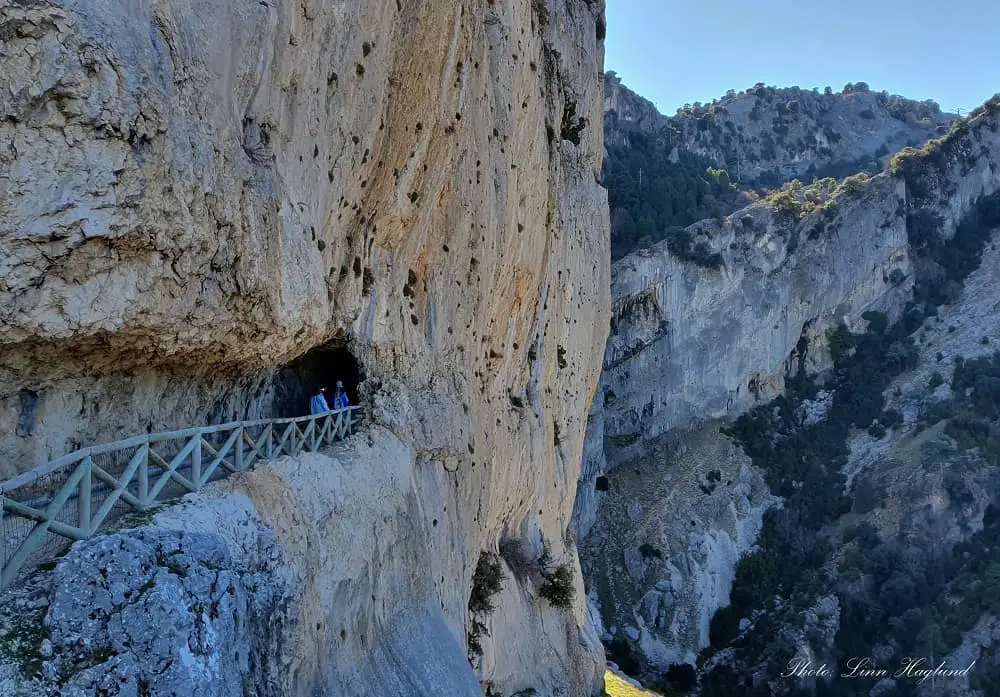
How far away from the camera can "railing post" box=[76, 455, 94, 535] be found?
6074 mm

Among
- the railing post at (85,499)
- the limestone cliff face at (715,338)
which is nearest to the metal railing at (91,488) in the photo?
the railing post at (85,499)

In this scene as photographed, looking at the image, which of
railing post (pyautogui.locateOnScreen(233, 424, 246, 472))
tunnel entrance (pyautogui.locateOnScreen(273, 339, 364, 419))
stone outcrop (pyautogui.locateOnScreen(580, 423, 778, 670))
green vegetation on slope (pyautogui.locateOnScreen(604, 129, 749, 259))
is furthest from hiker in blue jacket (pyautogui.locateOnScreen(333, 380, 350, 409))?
green vegetation on slope (pyautogui.locateOnScreen(604, 129, 749, 259))

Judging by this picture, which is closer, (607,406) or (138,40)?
(138,40)

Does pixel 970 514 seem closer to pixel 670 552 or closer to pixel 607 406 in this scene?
pixel 670 552

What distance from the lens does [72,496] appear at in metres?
6.79

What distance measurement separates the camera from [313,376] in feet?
49.8

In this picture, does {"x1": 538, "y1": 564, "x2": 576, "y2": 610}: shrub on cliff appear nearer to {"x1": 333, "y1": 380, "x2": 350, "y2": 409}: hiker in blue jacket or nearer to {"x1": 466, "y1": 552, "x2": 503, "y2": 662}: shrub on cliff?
{"x1": 466, "y1": 552, "x2": 503, "y2": 662}: shrub on cliff

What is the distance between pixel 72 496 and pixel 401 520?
302 inches

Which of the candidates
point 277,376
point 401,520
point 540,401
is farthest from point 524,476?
point 277,376

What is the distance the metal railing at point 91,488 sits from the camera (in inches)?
225

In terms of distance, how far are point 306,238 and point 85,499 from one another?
580 cm

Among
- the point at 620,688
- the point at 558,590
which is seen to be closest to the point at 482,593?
the point at 558,590

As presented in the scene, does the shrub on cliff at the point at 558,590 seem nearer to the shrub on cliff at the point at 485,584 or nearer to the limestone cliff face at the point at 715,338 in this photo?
the shrub on cliff at the point at 485,584

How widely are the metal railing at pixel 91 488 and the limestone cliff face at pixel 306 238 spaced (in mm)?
821
